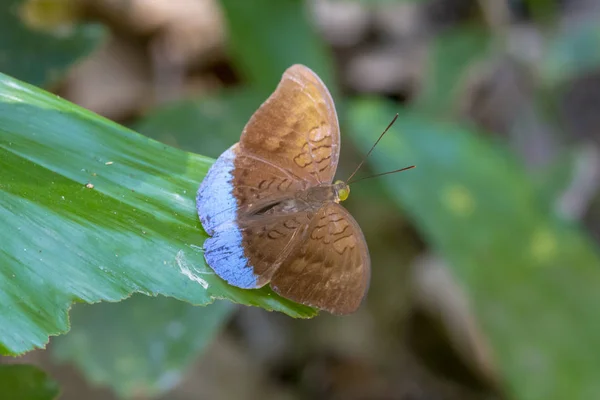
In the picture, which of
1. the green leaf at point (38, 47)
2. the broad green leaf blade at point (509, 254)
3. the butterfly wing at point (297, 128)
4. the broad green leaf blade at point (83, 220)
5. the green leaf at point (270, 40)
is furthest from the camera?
the green leaf at point (270, 40)

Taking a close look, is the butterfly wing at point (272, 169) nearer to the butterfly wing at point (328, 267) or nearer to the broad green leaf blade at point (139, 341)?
the butterfly wing at point (328, 267)

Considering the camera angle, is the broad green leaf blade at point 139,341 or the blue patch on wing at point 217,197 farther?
the broad green leaf blade at point 139,341

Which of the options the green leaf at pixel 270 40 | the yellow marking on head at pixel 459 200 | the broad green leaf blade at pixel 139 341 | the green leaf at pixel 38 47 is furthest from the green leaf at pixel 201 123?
the yellow marking on head at pixel 459 200

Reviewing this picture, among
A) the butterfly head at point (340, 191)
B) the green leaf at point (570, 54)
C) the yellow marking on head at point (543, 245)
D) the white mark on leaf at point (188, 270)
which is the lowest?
the yellow marking on head at point (543, 245)

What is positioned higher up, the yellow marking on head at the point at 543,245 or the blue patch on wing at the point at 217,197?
the blue patch on wing at the point at 217,197

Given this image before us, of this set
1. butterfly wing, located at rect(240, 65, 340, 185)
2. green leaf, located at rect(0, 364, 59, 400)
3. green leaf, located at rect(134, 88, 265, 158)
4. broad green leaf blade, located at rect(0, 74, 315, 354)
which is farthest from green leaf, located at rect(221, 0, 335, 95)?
green leaf, located at rect(0, 364, 59, 400)

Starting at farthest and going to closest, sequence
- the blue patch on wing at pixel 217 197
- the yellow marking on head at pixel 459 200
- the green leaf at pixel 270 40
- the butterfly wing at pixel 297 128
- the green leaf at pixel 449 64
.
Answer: the green leaf at pixel 449 64
the green leaf at pixel 270 40
the yellow marking on head at pixel 459 200
the butterfly wing at pixel 297 128
the blue patch on wing at pixel 217 197

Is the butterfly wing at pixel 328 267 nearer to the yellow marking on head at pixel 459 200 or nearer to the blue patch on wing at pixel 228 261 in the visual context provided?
the blue patch on wing at pixel 228 261

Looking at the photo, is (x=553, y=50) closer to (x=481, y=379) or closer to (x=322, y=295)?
(x=481, y=379)

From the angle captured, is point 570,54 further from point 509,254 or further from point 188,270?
point 188,270
